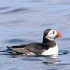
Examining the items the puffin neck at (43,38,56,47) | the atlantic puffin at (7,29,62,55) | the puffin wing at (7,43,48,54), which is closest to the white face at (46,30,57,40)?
the atlantic puffin at (7,29,62,55)

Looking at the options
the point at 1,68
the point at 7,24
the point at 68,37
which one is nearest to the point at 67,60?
the point at 1,68

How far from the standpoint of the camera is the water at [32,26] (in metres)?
15.2

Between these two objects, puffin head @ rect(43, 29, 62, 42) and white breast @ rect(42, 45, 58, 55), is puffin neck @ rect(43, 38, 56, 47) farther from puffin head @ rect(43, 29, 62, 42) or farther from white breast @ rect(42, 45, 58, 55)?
white breast @ rect(42, 45, 58, 55)

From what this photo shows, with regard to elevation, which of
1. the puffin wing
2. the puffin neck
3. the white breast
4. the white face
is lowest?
the white breast

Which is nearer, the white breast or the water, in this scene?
the water

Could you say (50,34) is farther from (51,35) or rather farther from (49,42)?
(49,42)

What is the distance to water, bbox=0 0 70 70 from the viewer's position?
49.9ft

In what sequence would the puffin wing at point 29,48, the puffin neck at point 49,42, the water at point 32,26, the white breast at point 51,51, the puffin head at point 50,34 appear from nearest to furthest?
the water at point 32,26, the puffin wing at point 29,48, the white breast at point 51,51, the puffin neck at point 49,42, the puffin head at point 50,34

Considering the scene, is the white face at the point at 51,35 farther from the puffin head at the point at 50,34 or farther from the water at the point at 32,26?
the water at the point at 32,26

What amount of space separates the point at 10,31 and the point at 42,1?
30.3ft

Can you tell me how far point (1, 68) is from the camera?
14.4 metres

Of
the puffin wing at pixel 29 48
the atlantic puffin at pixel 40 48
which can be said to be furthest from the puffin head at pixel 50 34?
the puffin wing at pixel 29 48

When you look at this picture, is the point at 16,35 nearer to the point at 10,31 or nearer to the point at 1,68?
the point at 10,31

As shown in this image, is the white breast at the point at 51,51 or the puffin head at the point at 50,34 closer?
the white breast at the point at 51,51
